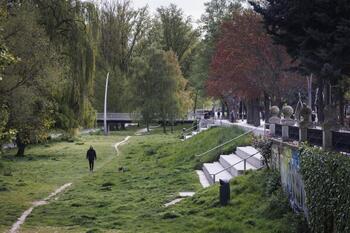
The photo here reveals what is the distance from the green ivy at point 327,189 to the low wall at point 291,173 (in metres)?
1.19

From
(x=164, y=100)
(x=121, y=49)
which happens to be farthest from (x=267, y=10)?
(x=121, y=49)

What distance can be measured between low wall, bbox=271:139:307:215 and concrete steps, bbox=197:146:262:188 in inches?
119

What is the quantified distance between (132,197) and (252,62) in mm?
17950

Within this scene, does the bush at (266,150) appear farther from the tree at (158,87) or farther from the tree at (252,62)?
the tree at (158,87)

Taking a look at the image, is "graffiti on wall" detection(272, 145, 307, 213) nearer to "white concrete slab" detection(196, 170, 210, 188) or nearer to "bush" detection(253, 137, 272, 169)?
"bush" detection(253, 137, 272, 169)

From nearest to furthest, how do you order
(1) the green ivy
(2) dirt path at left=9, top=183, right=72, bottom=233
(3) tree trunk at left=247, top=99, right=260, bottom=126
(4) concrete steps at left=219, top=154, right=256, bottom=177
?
(1) the green ivy < (2) dirt path at left=9, top=183, right=72, bottom=233 < (4) concrete steps at left=219, top=154, right=256, bottom=177 < (3) tree trunk at left=247, top=99, right=260, bottom=126

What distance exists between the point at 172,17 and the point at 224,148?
63310 mm

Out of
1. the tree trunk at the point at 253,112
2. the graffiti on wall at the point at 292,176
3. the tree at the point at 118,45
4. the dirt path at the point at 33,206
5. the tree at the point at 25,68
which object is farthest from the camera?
the tree at the point at 118,45

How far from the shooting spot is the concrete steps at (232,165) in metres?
20.9

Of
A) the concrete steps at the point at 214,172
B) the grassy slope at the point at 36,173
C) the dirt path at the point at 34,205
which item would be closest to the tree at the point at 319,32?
the concrete steps at the point at 214,172

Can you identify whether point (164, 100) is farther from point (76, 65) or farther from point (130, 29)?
point (76, 65)

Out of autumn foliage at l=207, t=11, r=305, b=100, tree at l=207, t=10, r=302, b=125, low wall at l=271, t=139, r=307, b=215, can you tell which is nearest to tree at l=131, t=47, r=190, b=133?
tree at l=207, t=10, r=302, b=125

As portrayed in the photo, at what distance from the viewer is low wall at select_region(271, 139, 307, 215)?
13.7 meters

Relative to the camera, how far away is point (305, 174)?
485 inches
